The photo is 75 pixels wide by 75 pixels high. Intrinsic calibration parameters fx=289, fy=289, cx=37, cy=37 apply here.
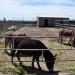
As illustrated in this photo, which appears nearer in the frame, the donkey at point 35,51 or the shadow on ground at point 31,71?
the shadow on ground at point 31,71

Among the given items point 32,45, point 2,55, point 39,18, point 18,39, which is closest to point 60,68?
point 32,45

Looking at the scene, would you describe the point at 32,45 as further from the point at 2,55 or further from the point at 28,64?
the point at 2,55

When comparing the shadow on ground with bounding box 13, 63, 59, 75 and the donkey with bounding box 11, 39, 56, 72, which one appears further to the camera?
the donkey with bounding box 11, 39, 56, 72

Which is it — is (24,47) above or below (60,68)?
above

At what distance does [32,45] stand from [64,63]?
5.64 ft

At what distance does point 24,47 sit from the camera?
11.1 metres

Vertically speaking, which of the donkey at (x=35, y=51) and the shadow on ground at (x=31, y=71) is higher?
the donkey at (x=35, y=51)

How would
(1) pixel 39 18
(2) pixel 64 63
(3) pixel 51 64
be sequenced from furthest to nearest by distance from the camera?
1. (1) pixel 39 18
2. (2) pixel 64 63
3. (3) pixel 51 64

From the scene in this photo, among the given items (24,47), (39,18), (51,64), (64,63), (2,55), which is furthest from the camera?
(39,18)

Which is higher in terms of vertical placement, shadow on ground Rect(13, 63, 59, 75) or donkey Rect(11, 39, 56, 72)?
donkey Rect(11, 39, 56, 72)

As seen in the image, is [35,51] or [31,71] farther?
[35,51]

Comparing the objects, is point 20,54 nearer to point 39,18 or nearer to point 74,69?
point 74,69

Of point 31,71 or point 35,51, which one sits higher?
point 35,51

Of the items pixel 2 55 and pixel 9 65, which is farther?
pixel 2 55
